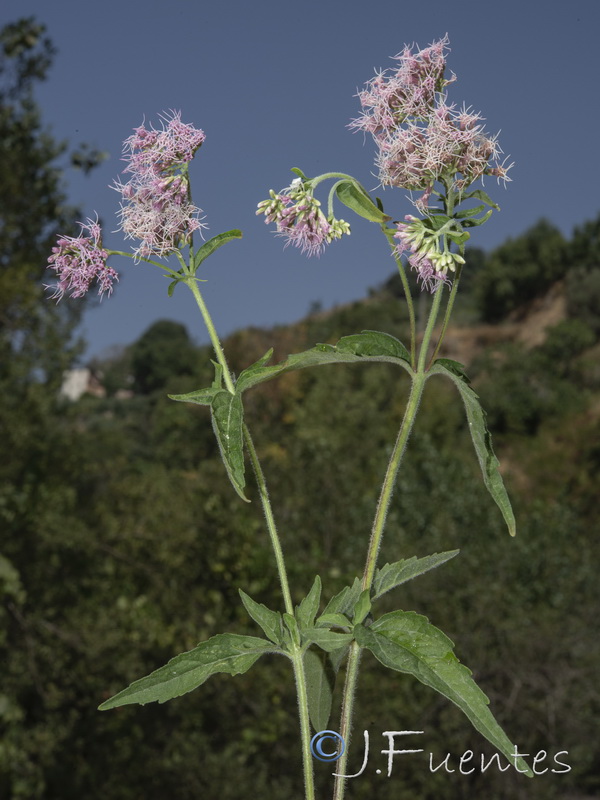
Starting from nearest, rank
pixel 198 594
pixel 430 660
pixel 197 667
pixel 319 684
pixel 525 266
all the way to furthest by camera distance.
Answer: pixel 430 660
pixel 197 667
pixel 319 684
pixel 198 594
pixel 525 266

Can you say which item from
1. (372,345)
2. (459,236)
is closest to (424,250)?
(459,236)

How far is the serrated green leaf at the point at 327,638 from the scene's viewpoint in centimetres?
121

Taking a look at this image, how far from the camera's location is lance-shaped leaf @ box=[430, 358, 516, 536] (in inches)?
47.5

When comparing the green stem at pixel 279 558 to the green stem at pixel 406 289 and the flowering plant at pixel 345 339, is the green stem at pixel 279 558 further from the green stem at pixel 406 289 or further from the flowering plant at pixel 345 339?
the green stem at pixel 406 289

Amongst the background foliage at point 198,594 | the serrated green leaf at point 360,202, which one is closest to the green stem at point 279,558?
the serrated green leaf at point 360,202

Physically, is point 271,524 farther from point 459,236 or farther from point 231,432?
point 459,236

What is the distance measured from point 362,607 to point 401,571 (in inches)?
3.5

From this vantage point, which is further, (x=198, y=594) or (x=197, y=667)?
(x=198, y=594)

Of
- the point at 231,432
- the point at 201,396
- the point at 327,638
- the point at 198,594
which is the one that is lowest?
the point at 327,638

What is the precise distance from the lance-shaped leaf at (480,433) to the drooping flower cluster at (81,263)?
1.73 ft

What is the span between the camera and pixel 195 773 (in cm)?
914

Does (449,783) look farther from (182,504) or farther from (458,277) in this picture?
(458,277)

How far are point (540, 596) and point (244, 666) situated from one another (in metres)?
13.9

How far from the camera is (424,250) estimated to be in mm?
1228
